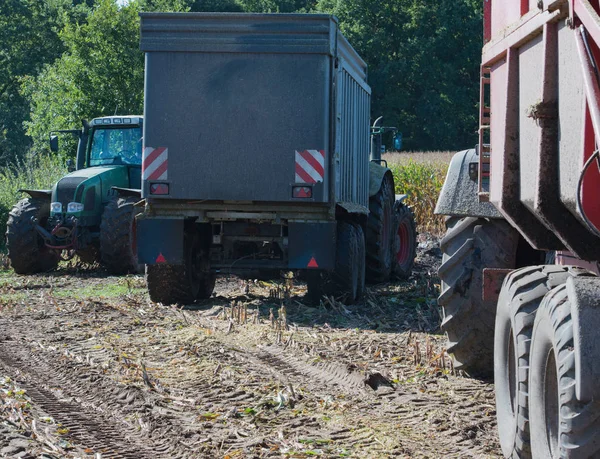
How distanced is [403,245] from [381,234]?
6.58 feet

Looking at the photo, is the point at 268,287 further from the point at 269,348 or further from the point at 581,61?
the point at 581,61

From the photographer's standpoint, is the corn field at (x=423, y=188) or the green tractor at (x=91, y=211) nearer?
the green tractor at (x=91, y=211)

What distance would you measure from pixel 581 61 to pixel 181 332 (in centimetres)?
633

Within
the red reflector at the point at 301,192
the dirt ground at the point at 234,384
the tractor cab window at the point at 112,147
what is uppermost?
the tractor cab window at the point at 112,147

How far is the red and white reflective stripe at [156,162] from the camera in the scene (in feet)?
33.8

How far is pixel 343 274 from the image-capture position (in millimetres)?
10578

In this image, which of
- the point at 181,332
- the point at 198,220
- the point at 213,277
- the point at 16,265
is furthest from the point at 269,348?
the point at 16,265

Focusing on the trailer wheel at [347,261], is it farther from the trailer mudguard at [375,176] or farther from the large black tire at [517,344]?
the large black tire at [517,344]

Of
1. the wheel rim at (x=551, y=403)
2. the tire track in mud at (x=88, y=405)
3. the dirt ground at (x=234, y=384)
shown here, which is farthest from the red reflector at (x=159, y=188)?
the wheel rim at (x=551, y=403)

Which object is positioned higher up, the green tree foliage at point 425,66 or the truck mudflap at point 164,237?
the green tree foliage at point 425,66

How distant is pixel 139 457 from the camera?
185 inches

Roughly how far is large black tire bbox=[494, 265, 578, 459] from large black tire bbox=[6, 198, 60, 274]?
11.4 m

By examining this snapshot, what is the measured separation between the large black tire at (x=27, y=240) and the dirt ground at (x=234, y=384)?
3798 mm

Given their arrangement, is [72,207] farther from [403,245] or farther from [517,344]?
[517,344]
